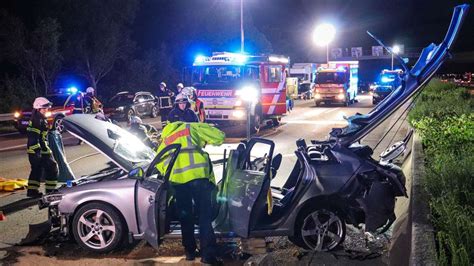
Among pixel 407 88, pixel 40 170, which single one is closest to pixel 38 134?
pixel 40 170

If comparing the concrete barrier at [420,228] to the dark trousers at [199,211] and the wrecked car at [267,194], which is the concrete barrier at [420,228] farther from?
the dark trousers at [199,211]

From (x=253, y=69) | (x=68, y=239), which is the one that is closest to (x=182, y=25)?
(x=253, y=69)

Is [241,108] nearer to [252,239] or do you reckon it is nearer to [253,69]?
[253,69]

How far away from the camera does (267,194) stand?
507 cm

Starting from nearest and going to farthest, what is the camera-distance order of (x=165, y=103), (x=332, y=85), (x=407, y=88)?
(x=407, y=88), (x=165, y=103), (x=332, y=85)

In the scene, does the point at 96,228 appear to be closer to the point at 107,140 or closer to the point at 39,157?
the point at 107,140

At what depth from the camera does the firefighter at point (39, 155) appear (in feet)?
27.8

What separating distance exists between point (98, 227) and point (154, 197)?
2.98ft

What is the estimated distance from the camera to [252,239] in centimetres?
562

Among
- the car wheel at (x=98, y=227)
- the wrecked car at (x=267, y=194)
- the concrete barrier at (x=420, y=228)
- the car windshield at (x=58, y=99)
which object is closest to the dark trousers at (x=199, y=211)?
the wrecked car at (x=267, y=194)

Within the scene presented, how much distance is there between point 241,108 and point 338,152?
12055mm

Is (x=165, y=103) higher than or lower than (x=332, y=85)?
lower

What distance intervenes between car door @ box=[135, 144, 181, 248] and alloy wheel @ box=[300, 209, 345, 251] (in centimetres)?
150

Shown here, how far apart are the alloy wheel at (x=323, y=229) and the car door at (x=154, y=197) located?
1499 millimetres
